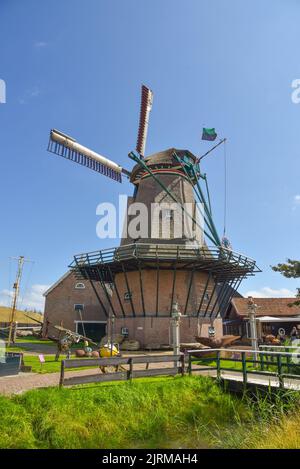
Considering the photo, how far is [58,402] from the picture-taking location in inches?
263

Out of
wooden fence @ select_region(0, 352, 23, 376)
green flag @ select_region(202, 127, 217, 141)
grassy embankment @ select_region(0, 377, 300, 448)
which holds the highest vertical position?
green flag @ select_region(202, 127, 217, 141)

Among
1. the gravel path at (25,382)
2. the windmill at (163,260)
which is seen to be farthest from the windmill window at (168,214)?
the gravel path at (25,382)

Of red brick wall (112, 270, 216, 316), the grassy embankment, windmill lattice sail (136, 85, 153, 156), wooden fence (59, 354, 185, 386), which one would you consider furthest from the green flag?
the grassy embankment

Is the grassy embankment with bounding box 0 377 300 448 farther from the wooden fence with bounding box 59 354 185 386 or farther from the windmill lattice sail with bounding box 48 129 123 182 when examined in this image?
the windmill lattice sail with bounding box 48 129 123 182

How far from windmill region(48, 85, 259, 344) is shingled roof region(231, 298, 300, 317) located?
7.43 m

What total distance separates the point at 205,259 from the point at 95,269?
707cm

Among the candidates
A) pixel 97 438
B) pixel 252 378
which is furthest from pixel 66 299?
pixel 97 438

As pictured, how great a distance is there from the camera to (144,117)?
2550 cm

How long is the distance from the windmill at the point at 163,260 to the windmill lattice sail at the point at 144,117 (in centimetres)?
8

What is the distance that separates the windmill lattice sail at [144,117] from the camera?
80.5 ft

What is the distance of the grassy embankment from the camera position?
5781 mm

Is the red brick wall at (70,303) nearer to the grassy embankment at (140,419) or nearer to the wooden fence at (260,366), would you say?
the wooden fence at (260,366)

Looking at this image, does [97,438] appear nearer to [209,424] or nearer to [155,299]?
[209,424]
